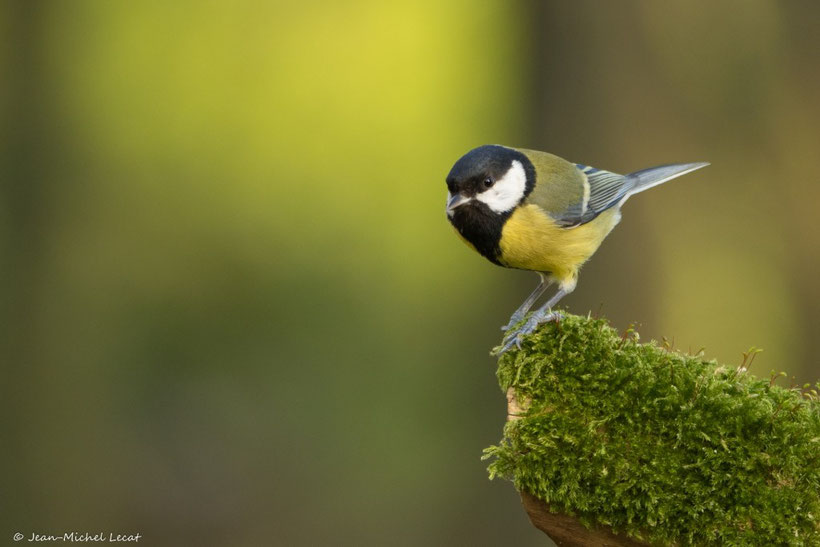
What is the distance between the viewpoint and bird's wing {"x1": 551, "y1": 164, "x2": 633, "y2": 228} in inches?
140

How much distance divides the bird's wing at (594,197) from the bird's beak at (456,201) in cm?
45

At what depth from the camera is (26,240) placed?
7.59 meters

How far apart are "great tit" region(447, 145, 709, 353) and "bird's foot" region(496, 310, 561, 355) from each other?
0.38ft

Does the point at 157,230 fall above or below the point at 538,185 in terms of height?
below

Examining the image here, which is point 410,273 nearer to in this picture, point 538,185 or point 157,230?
point 157,230

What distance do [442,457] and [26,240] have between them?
466 centimetres

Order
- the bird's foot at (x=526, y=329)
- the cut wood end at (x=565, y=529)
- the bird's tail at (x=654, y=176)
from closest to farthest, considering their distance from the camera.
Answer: the cut wood end at (x=565, y=529) < the bird's foot at (x=526, y=329) < the bird's tail at (x=654, y=176)

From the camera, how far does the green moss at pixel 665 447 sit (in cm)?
226

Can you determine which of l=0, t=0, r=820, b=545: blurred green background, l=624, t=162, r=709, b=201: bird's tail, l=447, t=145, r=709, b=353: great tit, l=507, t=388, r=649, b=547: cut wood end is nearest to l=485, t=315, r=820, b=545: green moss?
l=507, t=388, r=649, b=547: cut wood end

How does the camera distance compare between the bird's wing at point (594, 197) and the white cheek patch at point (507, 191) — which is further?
the bird's wing at point (594, 197)

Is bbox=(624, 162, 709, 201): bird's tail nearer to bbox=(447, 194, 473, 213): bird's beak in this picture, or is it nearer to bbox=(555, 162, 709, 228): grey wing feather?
bbox=(555, 162, 709, 228): grey wing feather

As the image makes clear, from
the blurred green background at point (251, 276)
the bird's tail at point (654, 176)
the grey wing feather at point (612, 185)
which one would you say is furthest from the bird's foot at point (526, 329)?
the blurred green background at point (251, 276)

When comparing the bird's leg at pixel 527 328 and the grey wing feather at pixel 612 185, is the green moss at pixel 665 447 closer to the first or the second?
the bird's leg at pixel 527 328

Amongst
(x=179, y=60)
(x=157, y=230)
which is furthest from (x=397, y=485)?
(x=179, y=60)
